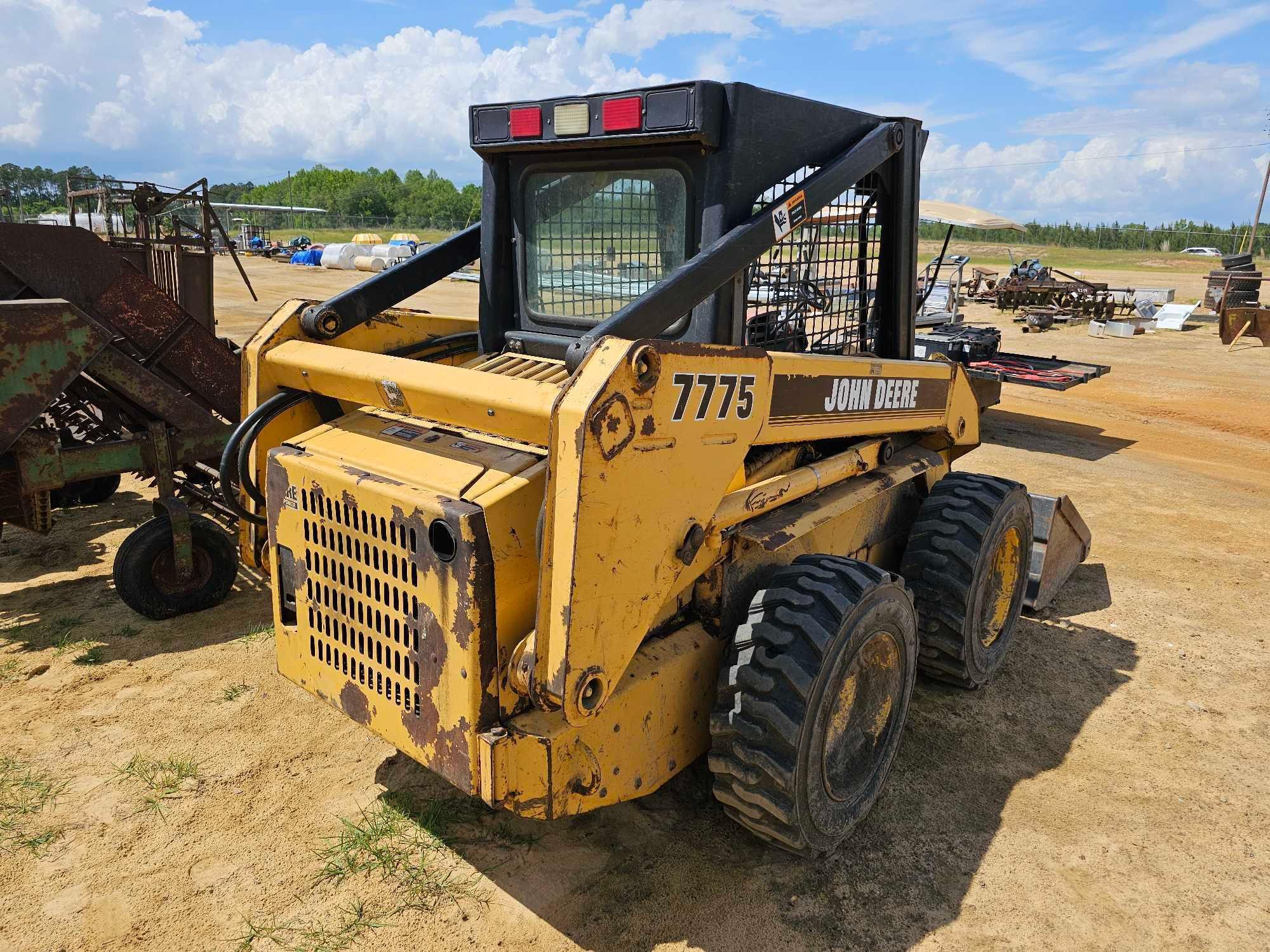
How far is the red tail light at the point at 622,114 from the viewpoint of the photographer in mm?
2896

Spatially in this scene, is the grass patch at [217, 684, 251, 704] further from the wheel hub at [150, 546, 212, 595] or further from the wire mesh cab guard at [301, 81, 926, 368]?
the wire mesh cab guard at [301, 81, 926, 368]

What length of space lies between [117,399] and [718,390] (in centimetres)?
390

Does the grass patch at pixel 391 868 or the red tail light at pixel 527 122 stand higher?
the red tail light at pixel 527 122

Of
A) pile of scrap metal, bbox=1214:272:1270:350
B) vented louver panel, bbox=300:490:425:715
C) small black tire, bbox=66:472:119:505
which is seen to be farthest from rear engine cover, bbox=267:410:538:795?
pile of scrap metal, bbox=1214:272:1270:350

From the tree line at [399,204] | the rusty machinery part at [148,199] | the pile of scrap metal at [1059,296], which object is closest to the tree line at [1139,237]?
the tree line at [399,204]

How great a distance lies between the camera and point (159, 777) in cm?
352

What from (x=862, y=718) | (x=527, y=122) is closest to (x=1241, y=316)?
(x=862, y=718)

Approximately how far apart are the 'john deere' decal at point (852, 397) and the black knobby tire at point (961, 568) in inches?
17.7

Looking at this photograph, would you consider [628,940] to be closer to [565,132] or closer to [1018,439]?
[565,132]

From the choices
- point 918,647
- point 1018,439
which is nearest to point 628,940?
point 918,647

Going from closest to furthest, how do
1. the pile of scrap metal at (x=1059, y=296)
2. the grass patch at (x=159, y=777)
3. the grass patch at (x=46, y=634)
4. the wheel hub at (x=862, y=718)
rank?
the wheel hub at (x=862, y=718)
the grass patch at (x=159, y=777)
the grass patch at (x=46, y=634)
the pile of scrap metal at (x=1059, y=296)

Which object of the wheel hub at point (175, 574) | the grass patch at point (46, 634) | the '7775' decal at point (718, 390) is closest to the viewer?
the '7775' decal at point (718, 390)

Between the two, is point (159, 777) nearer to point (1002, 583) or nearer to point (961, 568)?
point (961, 568)

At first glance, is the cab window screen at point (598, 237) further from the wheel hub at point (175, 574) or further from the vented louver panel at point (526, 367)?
the wheel hub at point (175, 574)
